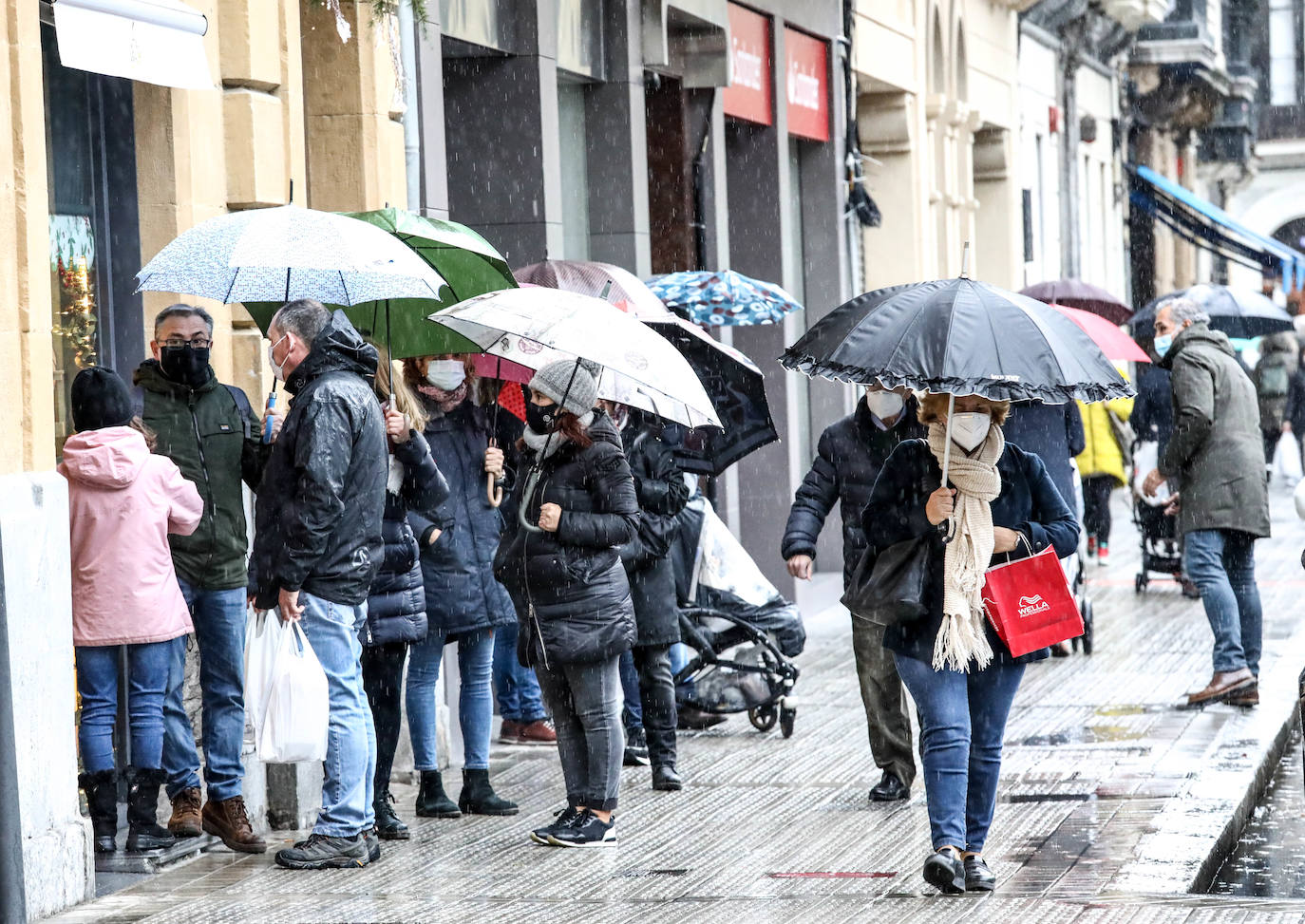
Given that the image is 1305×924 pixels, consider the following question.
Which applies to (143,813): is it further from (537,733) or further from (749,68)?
(749,68)

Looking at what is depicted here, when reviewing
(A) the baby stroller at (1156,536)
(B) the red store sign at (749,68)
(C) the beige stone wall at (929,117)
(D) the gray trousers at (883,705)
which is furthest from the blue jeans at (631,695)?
(C) the beige stone wall at (929,117)

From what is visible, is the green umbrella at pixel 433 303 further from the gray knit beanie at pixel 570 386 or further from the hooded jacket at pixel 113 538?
the hooded jacket at pixel 113 538

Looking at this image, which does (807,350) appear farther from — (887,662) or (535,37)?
(535,37)

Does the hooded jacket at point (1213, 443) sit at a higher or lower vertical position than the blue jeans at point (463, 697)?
higher

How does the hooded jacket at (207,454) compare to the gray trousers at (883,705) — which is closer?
the hooded jacket at (207,454)

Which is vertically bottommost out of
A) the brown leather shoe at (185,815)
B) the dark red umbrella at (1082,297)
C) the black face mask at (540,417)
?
the brown leather shoe at (185,815)

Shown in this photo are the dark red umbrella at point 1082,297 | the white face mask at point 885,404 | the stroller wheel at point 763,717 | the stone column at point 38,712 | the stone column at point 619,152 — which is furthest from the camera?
the dark red umbrella at point 1082,297

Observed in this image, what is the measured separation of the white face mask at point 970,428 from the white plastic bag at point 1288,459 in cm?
1916

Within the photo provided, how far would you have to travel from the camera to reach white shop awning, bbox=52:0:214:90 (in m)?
7.33

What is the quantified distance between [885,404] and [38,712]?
11.0ft

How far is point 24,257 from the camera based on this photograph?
685 cm

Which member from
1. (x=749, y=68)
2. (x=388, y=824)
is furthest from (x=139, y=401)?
(x=749, y=68)

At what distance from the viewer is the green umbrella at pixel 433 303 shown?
8.02 m

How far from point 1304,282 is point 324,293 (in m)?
30.9
